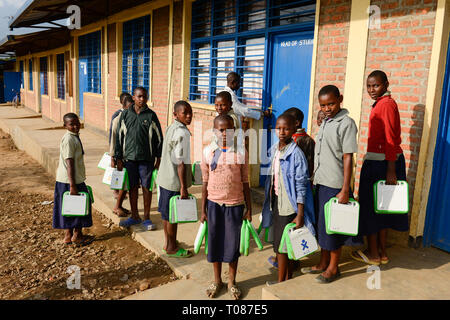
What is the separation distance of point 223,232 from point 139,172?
192cm

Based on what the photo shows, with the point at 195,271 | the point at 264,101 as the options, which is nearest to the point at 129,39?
the point at 264,101

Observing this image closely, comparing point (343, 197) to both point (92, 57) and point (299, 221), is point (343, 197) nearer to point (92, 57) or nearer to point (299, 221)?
point (299, 221)

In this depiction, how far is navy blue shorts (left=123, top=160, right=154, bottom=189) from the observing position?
4.49 m

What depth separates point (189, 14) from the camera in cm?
698

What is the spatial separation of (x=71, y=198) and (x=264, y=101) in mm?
2959

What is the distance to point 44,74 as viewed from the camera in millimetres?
19656

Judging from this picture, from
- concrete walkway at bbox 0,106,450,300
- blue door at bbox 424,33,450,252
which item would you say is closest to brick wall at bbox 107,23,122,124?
concrete walkway at bbox 0,106,450,300

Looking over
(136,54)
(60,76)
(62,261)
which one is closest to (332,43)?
(62,261)

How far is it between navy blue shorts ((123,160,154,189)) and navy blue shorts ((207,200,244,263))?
1.68 m

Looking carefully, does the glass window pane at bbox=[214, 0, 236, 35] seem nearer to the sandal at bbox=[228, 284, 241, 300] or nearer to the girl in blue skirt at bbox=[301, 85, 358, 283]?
the girl in blue skirt at bbox=[301, 85, 358, 283]

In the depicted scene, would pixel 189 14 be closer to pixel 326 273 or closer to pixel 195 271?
pixel 195 271

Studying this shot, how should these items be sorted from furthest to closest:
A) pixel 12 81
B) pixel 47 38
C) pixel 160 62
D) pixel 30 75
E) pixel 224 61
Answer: pixel 12 81, pixel 30 75, pixel 47 38, pixel 160 62, pixel 224 61
